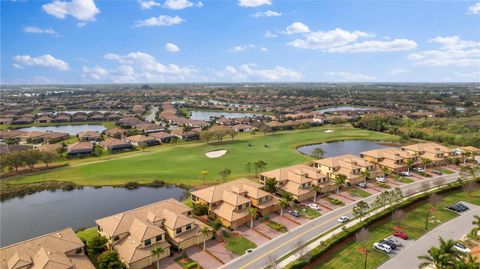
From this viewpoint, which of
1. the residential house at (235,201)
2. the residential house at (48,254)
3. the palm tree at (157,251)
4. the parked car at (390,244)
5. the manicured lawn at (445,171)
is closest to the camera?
the residential house at (48,254)

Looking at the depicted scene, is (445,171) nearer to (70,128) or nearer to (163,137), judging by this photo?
(163,137)

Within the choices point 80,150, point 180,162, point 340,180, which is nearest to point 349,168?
point 340,180

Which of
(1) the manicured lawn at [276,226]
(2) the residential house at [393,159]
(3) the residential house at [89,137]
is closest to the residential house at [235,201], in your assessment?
(1) the manicured lawn at [276,226]

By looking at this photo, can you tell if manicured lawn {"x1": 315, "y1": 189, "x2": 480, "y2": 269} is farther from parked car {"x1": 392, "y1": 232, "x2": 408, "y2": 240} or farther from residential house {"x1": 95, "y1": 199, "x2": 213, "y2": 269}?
residential house {"x1": 95, "y1": 199, "x2": 213, "y2": 269}

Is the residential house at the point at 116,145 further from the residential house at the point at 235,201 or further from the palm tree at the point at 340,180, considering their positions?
the palm tree at the point at 340,180

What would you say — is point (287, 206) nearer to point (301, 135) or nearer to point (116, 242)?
point (116, 242)
